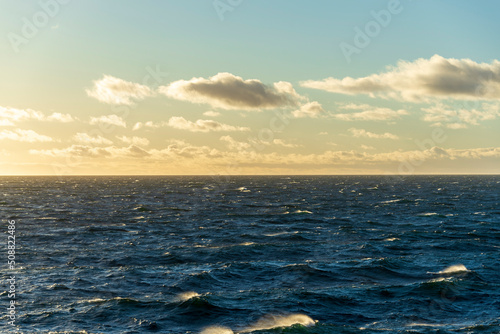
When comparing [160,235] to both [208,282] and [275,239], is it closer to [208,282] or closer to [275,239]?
[275,239]

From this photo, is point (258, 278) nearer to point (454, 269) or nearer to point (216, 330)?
point (216, 330)

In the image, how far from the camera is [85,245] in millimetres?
46281

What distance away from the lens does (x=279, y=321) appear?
24.0 metres

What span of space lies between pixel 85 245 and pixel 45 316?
74.4ft

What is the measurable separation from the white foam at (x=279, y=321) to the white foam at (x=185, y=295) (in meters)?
5.82

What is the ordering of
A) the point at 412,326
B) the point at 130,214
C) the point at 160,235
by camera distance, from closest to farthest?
1. the point at 412,326
2. the point at 160,235
3. the point at 130,214

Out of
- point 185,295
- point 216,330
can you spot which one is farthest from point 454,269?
point 216,330

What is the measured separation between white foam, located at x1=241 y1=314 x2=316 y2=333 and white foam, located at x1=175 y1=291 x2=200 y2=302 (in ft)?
19.1

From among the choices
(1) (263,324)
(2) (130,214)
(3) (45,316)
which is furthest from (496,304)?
(2) (130,214)

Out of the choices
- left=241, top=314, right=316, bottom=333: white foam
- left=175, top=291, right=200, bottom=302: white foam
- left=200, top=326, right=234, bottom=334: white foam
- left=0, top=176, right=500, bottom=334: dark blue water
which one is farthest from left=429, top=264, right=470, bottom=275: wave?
left=200, top=326, right=234, bottom=334: white foam

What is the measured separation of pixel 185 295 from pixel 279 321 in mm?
7395

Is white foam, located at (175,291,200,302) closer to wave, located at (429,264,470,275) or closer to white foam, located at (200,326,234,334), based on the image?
white foam, located at (200,326,234,334)

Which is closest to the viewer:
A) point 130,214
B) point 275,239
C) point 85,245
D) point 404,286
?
point 404,286

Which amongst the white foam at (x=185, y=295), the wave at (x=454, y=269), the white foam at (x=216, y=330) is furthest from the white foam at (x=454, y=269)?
the white foam at (x=216, y=330)
